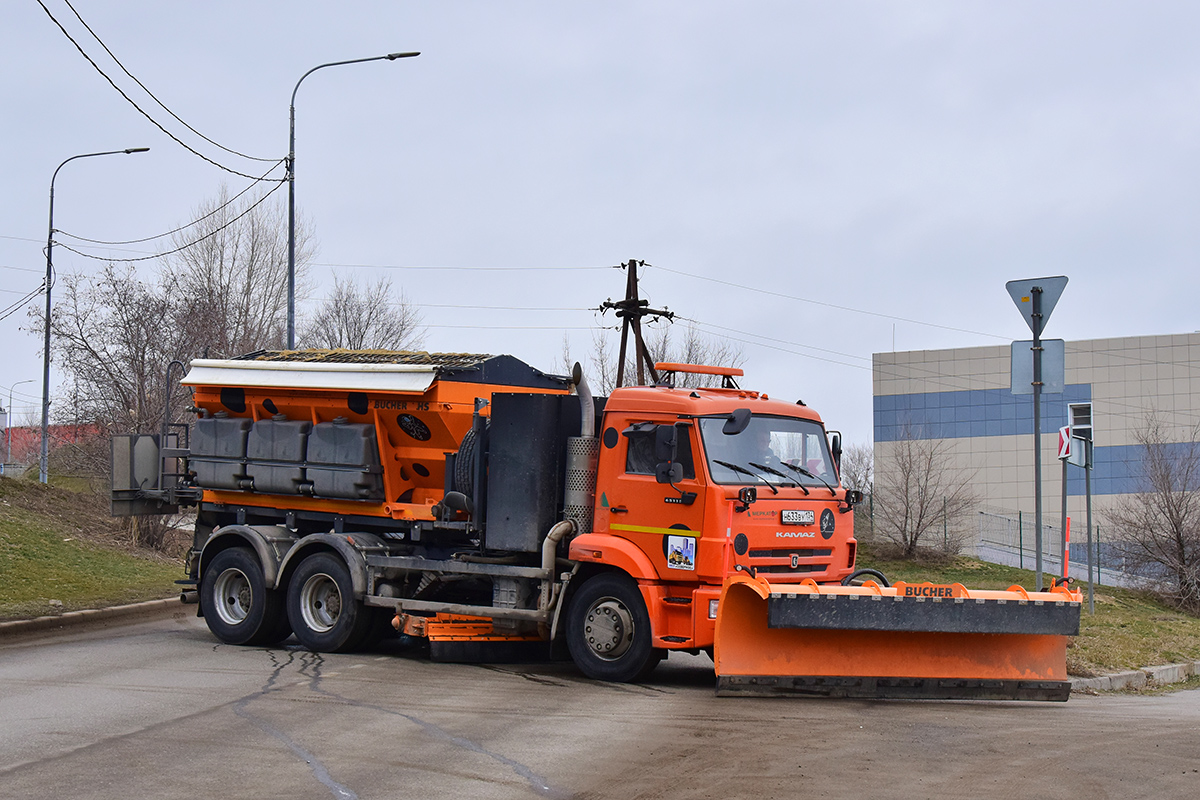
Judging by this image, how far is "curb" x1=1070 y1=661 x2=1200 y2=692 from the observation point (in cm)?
1133

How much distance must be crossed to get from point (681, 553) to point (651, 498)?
62 cm

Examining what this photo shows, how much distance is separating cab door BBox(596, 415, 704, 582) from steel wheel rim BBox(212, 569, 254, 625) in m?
5.04

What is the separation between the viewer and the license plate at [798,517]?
11188mm

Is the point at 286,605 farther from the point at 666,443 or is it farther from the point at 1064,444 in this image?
the point at 1064,444

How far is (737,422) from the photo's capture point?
10.9 meters

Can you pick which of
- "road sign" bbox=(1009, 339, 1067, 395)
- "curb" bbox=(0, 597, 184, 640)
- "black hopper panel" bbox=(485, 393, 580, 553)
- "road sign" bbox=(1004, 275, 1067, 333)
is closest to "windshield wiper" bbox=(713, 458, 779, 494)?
"black hopper panel" bbox=(485, 393, 580, 553)

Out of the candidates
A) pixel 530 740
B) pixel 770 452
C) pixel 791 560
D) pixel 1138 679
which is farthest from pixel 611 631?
pixel 1138 679

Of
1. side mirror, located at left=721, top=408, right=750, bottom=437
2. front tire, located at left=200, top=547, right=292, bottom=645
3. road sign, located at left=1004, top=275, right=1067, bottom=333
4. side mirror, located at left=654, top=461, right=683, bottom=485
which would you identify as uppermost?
road sign, located at left=1004, top=275, right=1067, bottom=333

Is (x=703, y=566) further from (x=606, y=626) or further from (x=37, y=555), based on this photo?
(x=37, y=555)

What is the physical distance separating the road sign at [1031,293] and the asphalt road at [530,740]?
3803 millimetres

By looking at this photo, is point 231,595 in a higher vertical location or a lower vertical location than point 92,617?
higher

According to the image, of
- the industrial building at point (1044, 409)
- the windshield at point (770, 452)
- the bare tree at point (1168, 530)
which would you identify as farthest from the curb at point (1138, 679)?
the industrial building at point (1044, 409)

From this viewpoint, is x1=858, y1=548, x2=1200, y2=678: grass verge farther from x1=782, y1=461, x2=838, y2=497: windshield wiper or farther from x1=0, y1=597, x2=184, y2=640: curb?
x1=0, y1=597, x2=184, y2=640: curb

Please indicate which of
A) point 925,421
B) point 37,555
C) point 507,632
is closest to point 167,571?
point 37,555
